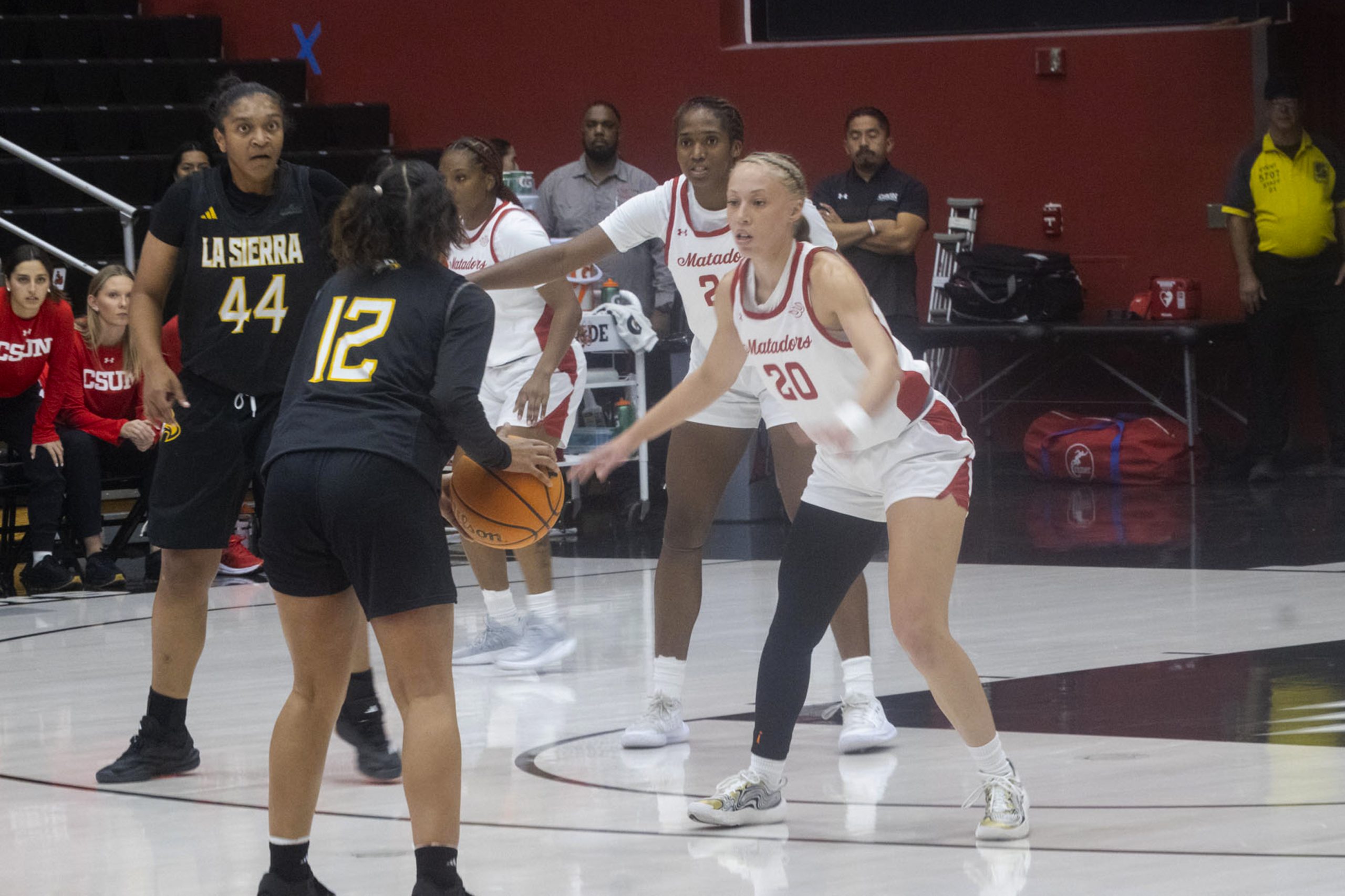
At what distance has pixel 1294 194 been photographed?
11.6 meters

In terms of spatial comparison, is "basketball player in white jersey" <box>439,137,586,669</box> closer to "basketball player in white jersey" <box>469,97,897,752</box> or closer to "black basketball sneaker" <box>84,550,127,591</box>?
"basketball player in white jersey" <box>469,97,897,752</box>

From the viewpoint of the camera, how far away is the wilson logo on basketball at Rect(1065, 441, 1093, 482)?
12125 millimetres

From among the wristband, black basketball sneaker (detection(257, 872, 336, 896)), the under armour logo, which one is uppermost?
the under armour logo

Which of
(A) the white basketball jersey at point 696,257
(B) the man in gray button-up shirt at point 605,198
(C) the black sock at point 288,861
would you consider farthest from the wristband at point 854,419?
(B) the man in gray button-up shirt at point 605,198

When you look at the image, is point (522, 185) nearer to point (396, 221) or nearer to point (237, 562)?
point (237, 562)

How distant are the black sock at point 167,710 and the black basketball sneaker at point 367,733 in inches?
15.8

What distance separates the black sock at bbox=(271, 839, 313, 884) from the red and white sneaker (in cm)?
584

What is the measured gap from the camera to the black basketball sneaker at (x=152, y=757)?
5.15 metres

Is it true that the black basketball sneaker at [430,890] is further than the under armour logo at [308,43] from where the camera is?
No

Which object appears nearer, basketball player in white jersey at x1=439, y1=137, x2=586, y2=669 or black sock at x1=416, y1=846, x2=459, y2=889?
black sock at x1=416, y1=846, x2=459, y2=889

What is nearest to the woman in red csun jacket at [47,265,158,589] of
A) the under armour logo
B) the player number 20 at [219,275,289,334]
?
the player number 20 at [219,275,289,334]

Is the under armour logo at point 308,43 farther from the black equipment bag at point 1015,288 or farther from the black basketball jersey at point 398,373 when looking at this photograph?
the black basketball jersey at point 398,373

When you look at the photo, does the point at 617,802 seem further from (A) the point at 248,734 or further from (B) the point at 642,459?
(B) the point at 642,459

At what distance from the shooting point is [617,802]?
4762 millimetres
